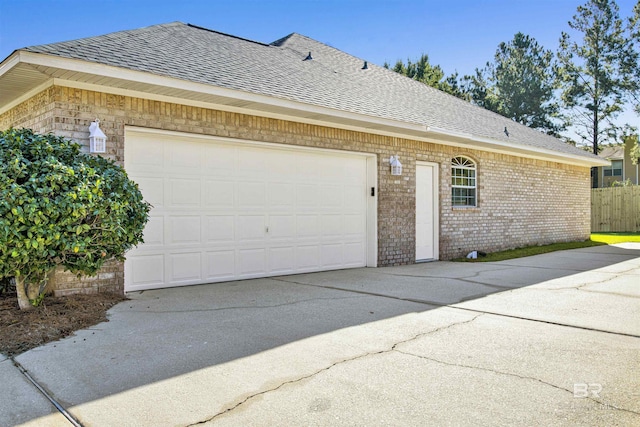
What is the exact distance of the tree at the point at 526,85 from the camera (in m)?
33.4

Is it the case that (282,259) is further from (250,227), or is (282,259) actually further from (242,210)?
(242,210)

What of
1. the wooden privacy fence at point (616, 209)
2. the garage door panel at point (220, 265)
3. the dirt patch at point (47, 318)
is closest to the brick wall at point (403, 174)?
the dirt patch at point (47, 318)

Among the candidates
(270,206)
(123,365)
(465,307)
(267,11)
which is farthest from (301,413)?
(267,11)

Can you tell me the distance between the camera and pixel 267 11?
1447cm

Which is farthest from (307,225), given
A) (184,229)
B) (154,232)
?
(154,232)

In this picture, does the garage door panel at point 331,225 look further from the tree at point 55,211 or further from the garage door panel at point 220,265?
the tree at point 55,211

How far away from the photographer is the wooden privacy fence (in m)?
21.9

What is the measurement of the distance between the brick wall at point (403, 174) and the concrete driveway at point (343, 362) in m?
2.41

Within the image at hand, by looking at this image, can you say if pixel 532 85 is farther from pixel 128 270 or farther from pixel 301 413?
pixel 301 413

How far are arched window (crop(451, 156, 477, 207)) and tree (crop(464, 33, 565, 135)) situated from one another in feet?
80.0

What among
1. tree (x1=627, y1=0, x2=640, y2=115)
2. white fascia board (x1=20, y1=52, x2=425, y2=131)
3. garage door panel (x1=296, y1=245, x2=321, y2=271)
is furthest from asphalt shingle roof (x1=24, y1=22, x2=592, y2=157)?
tree (x1=627, y1=0, x2=640, y2=115)

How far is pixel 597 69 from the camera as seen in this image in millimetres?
30453

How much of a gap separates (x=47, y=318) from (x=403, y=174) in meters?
7.60

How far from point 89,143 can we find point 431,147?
7.73 meters
